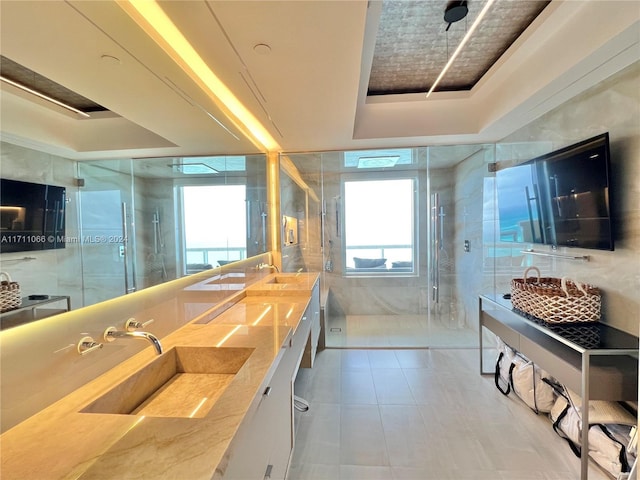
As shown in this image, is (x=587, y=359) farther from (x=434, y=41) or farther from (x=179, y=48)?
(x=179, y=48)

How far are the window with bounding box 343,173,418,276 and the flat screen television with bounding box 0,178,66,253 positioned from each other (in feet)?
13.2

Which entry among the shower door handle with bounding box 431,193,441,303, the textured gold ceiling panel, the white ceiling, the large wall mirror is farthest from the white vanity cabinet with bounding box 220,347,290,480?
the shower door handle with bounding box 431,193,441,303

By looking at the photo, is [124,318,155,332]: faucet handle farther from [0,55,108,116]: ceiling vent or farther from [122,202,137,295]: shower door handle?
[0,55,108,116]: ceiling vent

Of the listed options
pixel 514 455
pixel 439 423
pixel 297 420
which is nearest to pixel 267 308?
pixel 297 420

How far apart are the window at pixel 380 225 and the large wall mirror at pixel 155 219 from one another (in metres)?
2.54

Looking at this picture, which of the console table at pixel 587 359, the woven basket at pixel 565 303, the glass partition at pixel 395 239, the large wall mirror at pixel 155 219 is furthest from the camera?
the glass partition at pixel 395 239

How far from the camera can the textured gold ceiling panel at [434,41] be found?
5.72 feet

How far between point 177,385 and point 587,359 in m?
2.13

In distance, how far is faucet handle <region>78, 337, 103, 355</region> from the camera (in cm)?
98

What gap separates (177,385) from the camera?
128 cm

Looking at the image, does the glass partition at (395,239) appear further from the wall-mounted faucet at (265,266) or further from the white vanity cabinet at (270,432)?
the white vanity cabinet at (270,432)

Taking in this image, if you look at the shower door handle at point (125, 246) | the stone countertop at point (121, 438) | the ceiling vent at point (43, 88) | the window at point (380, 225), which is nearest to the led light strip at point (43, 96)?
the ceiling vent at point (43, 88)

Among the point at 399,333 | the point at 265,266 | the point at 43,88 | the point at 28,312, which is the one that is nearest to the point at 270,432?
the point at 28,312

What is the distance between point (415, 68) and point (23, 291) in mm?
2866
